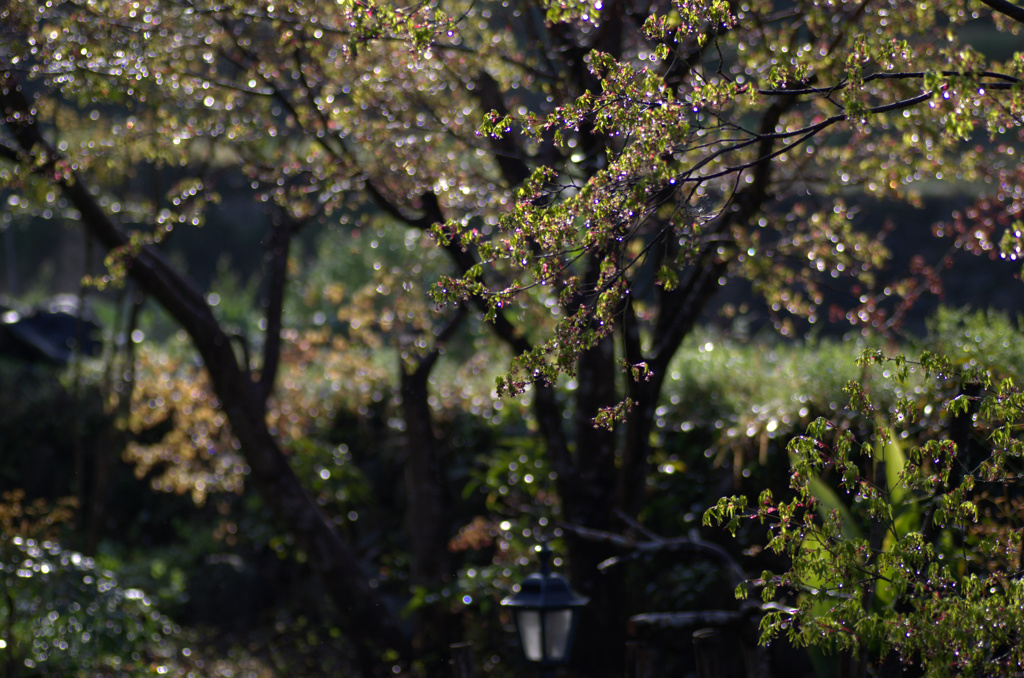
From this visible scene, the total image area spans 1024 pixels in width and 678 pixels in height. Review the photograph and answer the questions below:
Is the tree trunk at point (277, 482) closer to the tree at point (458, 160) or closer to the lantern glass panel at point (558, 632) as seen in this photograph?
the tree at point (458, 160)

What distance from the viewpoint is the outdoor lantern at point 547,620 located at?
383 centimetres

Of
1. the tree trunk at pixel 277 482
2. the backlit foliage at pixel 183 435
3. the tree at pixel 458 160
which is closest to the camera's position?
the tree at pixel 458 160

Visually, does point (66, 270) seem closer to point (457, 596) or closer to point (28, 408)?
point (28, 408)

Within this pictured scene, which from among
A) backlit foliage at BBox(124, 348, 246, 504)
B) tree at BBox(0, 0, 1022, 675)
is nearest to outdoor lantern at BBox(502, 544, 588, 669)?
tree at BBox(0, 0, 1022, 675)

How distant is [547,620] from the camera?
383cm

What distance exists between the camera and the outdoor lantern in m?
3.83

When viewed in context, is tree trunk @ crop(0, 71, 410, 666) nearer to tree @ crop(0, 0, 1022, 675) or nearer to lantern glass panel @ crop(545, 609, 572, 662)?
tree @ crop(0, 0, 1022, 675)

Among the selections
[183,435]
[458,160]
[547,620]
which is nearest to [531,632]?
[547,620]

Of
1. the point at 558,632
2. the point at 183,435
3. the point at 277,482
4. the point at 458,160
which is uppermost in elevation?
the point at 458,160

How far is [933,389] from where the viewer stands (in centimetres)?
445

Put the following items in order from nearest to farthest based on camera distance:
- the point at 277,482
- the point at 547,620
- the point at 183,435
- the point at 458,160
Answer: the point at 547,620 < the point at 277,482 < the point at 458,160 < the point at 183,435

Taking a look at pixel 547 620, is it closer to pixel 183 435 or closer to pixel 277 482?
pixel 277 482

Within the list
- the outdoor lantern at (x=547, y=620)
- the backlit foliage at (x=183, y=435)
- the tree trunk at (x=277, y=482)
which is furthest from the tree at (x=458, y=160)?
the backlit foliage at (x=183, y=435)

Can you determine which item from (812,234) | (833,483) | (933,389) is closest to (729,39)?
(812,234)
